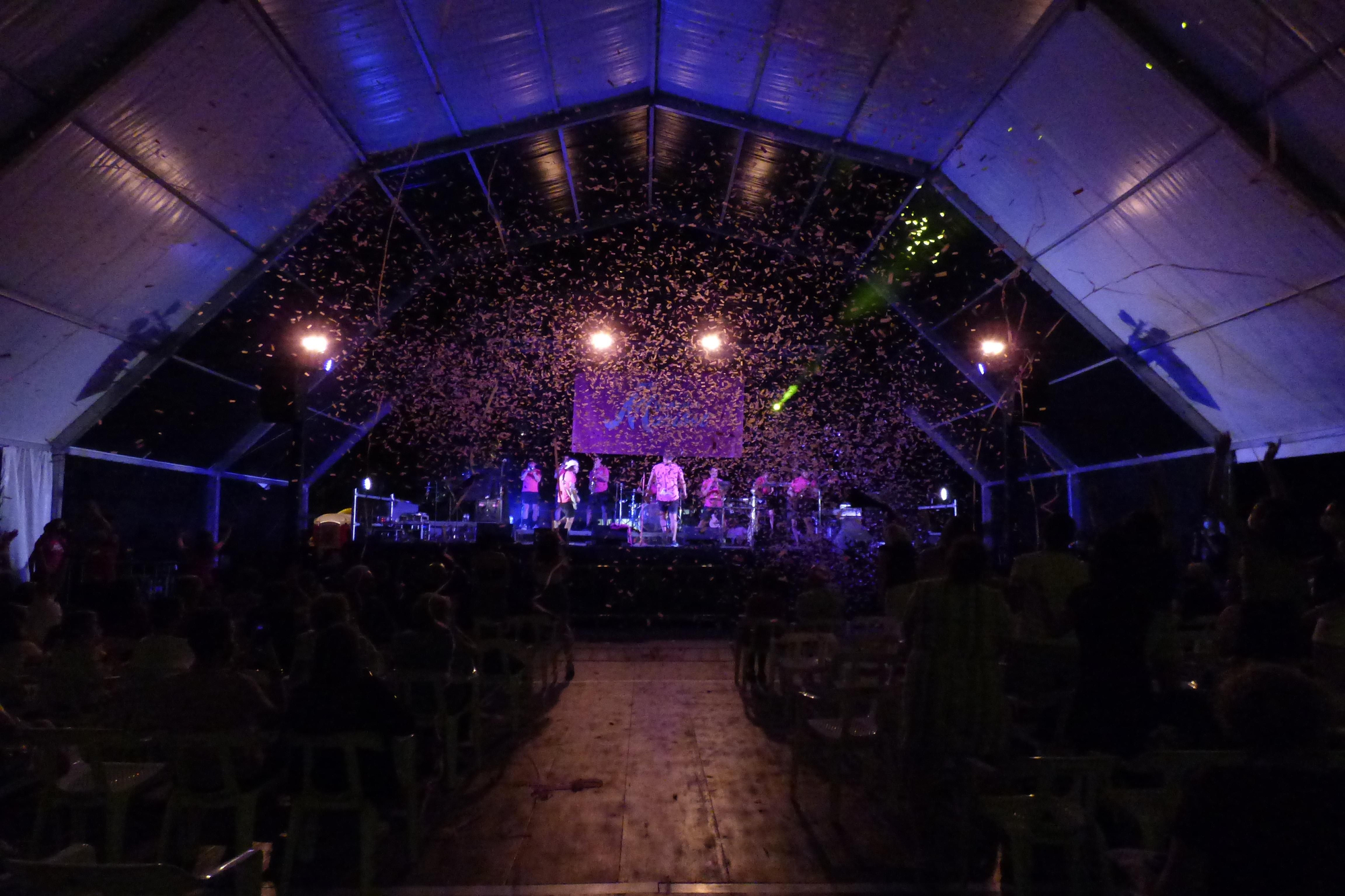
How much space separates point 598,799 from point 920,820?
1494mm

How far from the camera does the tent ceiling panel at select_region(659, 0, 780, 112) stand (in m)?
7.90

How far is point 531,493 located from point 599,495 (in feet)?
3.52

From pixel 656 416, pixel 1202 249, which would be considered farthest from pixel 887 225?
pixel 656 416

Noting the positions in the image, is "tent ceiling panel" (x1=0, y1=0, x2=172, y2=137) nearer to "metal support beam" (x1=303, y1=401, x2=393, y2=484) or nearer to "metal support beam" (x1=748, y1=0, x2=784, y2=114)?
"metal support beam" (x1=748, y1=0, x2=784, y2=114)

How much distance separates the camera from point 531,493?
1380 cm

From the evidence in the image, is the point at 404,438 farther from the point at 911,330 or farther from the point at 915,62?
the point at 915,62

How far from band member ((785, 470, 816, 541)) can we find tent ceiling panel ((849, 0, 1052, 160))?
18.4ft

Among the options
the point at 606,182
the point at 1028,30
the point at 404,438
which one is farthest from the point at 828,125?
the point at 404,438

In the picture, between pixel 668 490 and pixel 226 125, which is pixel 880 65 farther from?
pixel 668 490

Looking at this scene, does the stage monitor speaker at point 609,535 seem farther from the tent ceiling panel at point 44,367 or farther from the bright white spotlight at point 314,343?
the tent ceiling panel at point 44,367

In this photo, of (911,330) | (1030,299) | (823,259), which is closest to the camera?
(1030,299)

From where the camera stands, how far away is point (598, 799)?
13.5ft

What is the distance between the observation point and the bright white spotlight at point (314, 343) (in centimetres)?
866

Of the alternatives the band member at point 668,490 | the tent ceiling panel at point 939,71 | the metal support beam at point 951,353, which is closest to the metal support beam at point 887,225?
the tent ceiling panel at point 939,71
